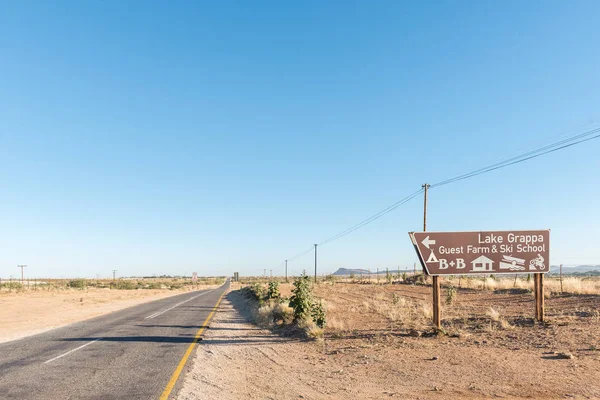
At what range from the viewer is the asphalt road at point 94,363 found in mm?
8586

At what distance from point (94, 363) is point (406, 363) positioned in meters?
7.71

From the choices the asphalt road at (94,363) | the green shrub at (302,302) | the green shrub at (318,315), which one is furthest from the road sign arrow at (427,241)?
the asphalt road at (94,363)

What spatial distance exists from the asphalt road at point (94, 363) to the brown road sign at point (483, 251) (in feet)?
27.5

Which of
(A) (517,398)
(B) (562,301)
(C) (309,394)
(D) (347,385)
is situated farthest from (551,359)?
(B) (562,301)

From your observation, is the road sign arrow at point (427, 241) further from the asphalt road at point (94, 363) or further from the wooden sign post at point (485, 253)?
the asphalt road at point (94, 363)

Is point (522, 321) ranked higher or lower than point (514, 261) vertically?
lower

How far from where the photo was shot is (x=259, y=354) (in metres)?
12.8

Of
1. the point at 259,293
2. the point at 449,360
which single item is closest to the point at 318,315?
the point at 449,360

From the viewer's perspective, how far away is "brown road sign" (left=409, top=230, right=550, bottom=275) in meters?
15.1

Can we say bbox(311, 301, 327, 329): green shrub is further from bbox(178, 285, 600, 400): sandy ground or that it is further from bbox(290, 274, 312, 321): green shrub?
bbox(178, 285, 600, 400): sandy ground

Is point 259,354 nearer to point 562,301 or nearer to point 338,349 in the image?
point 338,349

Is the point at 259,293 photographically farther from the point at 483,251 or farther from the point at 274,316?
Answer: the point at 483,251

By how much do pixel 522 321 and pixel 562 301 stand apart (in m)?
9.87

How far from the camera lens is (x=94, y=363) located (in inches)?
448
